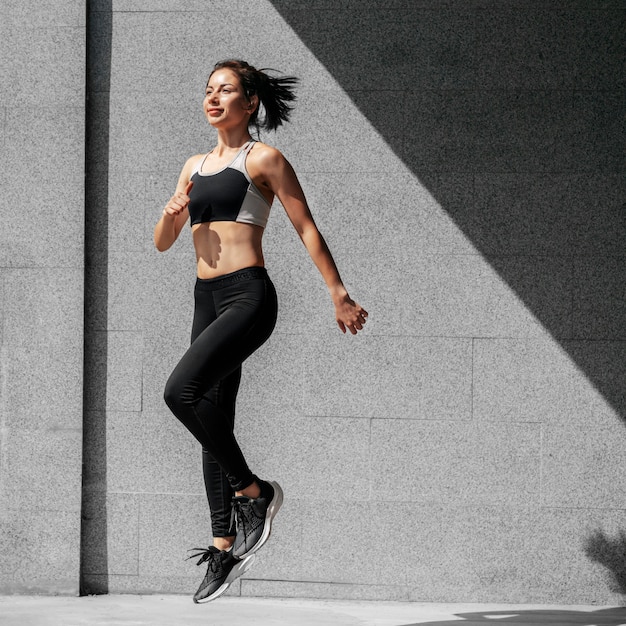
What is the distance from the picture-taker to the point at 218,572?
4.03 metres

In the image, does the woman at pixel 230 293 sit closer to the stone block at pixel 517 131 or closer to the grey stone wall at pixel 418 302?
the grey stone wall at pixel 418 302

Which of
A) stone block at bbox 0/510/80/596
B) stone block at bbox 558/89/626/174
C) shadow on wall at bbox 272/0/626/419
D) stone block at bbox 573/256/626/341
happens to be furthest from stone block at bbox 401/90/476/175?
stone block at bbox 0/510/80/596

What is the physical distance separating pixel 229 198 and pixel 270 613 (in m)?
2.26

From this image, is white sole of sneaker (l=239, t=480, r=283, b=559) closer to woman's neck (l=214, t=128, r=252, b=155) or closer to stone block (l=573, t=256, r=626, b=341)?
woman's neck (l=214, t=128, r=252, b=155)

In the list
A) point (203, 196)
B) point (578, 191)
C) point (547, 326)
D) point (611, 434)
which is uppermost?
point (578, 191)

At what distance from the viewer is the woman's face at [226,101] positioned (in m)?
3.97

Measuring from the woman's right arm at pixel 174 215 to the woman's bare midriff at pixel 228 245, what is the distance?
0.43ft

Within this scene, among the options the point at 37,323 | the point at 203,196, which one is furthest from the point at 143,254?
the point at 203,196

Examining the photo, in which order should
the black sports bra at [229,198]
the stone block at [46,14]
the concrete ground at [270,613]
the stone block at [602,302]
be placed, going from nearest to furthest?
the black sports bra at [229,198] → the concrete ground at [270,613] → the stone block at [602,302] → the stone block at [46,14]

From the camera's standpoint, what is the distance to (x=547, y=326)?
5.20m

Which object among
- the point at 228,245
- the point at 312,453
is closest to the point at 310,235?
the point at 228,245

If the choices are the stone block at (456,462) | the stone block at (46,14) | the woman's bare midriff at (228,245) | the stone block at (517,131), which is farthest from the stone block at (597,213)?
the stone block at (46,14)

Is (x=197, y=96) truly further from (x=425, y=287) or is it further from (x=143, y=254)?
(x=425, y=287)

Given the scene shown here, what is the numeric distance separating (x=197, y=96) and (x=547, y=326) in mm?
2212
